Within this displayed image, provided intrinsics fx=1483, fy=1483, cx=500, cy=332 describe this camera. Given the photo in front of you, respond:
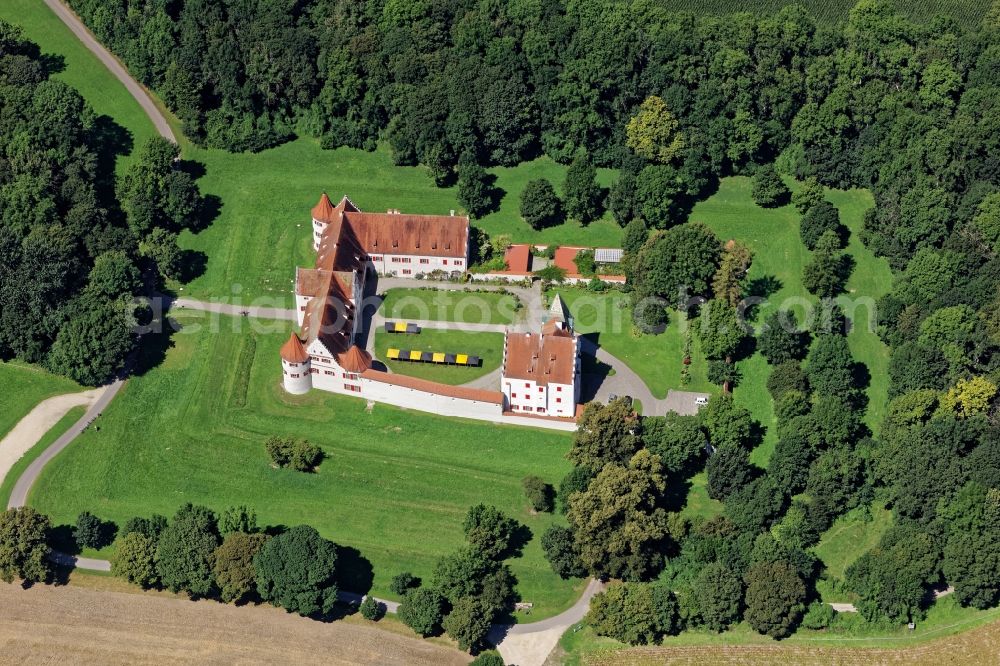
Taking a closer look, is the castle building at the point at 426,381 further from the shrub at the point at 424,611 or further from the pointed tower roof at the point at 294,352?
the shrub at the point at 424,611

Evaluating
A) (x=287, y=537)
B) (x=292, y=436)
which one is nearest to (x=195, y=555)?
(x=287, y=537)

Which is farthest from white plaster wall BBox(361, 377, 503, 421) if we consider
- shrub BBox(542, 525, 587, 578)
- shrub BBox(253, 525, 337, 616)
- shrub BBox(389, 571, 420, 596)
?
shrub BBox(253, 525, 337, 616)

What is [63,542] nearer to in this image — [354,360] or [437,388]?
[354,360]

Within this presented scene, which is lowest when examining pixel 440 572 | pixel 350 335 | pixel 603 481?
pixel 440 572

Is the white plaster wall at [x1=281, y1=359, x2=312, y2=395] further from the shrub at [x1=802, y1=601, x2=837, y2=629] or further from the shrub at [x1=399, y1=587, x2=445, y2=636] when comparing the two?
the shrub at [x1=802, y1=601, x2=837, y2=629]

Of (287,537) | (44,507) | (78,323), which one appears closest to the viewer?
(287,537)

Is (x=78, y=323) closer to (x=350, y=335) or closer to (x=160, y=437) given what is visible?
(x=160, y=437)

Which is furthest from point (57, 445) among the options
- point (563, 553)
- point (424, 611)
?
point (563, 553)

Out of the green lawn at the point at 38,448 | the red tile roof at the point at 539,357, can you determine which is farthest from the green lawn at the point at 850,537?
the green lawn at the point at 38,448
